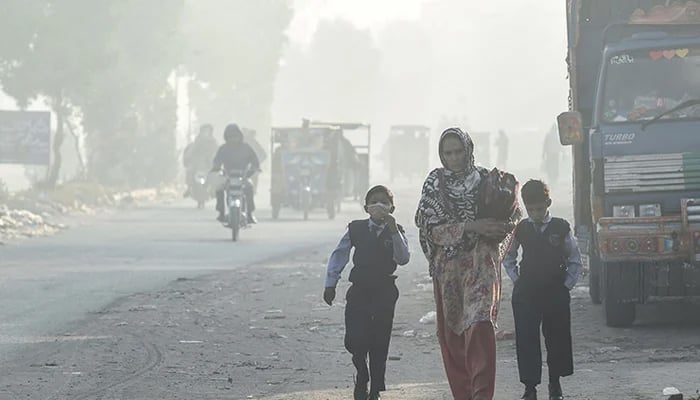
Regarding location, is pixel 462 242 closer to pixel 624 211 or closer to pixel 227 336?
pixel 624 211

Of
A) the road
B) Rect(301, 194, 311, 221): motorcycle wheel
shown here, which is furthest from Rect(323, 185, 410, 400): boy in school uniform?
Rect(301, 194, 311, 221): motorcycle wheel

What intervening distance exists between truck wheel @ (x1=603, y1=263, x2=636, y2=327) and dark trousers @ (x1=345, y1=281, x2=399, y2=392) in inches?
161

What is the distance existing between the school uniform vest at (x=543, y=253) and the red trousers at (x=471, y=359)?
0.96 meters

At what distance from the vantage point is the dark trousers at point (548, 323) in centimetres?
983

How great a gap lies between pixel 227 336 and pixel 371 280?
4.15 metres

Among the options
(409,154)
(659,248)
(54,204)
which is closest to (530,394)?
(659,248)

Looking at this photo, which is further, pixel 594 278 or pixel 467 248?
pixel 594 278

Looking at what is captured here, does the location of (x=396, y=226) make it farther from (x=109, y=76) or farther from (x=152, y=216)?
(x=109, y=76)

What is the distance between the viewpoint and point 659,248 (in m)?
13.0

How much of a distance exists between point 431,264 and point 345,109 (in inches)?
4928

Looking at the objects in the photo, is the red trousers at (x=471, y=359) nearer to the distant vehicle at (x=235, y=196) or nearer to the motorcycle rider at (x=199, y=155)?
the distant vehicle at (x=235, y=196)

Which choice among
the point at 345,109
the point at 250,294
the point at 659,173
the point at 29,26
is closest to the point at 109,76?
the point at 29,26

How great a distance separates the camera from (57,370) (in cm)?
1127

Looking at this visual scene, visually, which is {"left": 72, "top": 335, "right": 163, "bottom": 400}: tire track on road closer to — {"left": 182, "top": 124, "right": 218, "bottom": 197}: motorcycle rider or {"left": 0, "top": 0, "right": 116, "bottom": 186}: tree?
{"left": 182, "top": 124, "right": 218, "bottom": 197}: motorcycle rider
